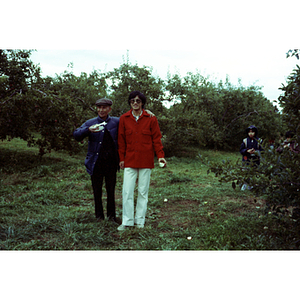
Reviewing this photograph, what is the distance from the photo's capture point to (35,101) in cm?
934

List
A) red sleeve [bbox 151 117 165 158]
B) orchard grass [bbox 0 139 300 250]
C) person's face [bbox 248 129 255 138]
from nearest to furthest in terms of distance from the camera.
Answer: orchard grass [bbox 0 139 300 250]
red sleeve [bbox 151 117 165 158]
person's face [bbox 248 129 255 138]

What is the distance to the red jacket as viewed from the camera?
194 inches

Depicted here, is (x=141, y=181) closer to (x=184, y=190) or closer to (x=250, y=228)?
(x=250, y=228)

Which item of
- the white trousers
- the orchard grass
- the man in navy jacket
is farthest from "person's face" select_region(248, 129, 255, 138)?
the man in navy jacket

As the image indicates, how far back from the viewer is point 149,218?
589cm

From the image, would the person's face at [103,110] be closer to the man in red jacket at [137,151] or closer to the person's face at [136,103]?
the man in red jacket at [137,151]

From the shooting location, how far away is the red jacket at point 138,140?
4918mm

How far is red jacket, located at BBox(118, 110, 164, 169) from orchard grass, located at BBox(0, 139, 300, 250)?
1083 millimetres

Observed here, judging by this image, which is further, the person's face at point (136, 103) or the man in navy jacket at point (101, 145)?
the man in navy jacket at point (101, 145)

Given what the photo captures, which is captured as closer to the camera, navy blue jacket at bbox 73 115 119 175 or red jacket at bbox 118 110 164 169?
red jacket at bbox 118 110 164 169

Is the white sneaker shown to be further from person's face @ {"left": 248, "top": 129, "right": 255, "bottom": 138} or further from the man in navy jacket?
person's face @ {"left": 248, "top": 129, "right": 255, "bottom": 138}

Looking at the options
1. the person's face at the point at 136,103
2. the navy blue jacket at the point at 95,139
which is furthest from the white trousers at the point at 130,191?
the person's face at the point at 136,103

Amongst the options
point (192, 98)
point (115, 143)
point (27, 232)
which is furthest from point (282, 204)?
point (192, 98)

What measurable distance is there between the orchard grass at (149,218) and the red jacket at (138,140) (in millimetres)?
1083
